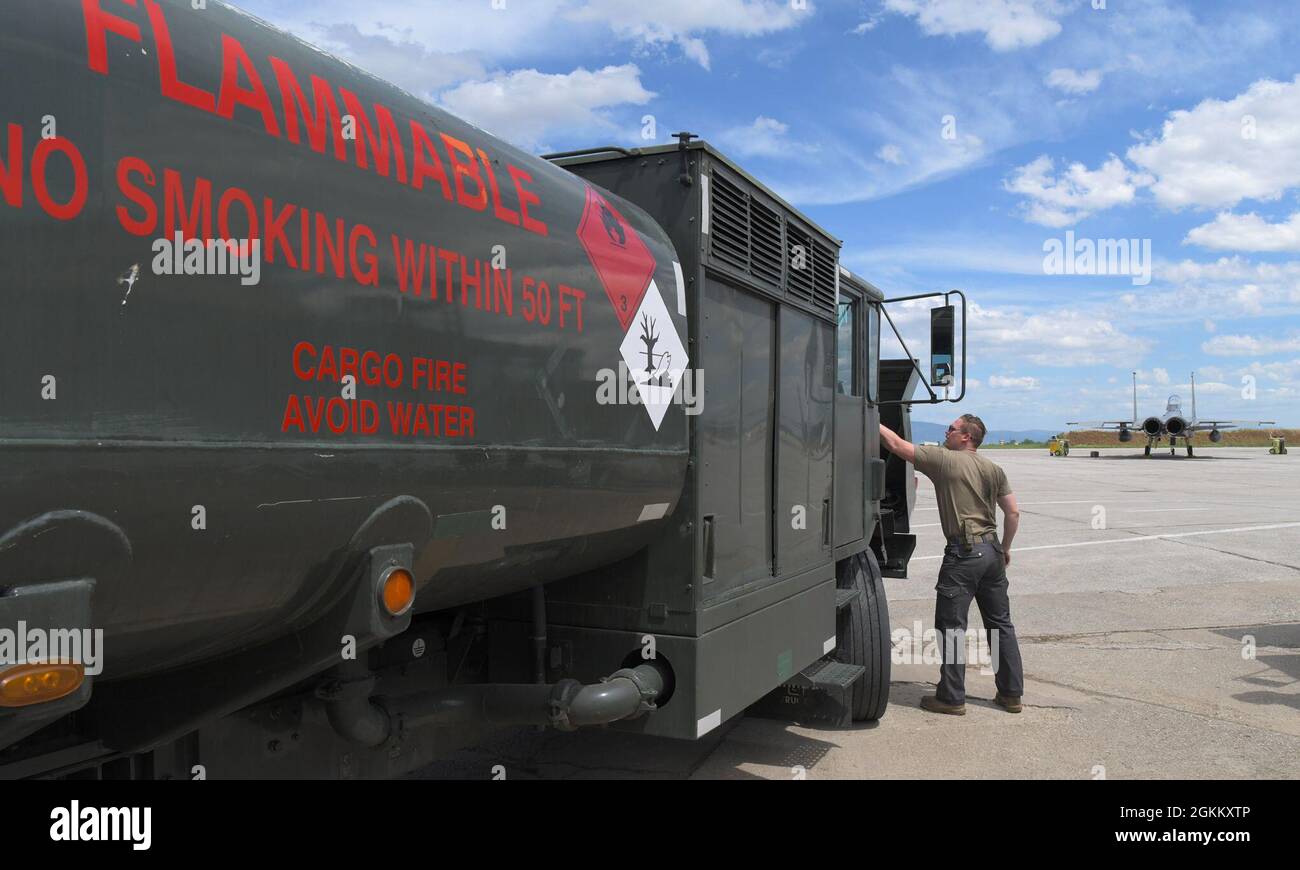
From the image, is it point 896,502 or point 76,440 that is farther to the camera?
point 896,502

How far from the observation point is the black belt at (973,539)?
6371 millimetres

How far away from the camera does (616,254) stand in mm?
3090

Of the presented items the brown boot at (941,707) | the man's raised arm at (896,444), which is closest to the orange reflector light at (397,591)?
the man's raised arm at (896,444)

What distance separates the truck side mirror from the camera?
564cm

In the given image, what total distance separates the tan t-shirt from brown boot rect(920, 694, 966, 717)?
1134mm

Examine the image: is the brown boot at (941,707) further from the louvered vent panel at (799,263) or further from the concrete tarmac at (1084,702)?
the louvered vent panel at (799,263)

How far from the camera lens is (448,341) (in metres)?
2.36

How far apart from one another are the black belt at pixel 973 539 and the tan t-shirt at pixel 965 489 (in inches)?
0.8

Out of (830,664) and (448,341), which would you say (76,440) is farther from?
(830,664)

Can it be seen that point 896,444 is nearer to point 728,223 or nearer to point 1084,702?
point 1084,702

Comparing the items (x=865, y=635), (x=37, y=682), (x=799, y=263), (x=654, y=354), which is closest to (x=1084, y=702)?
(x=865, y=635)

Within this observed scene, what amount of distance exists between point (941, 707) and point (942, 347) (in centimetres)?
247

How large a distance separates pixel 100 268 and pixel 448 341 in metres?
0.86

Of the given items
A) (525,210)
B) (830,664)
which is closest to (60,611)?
(525,210)
